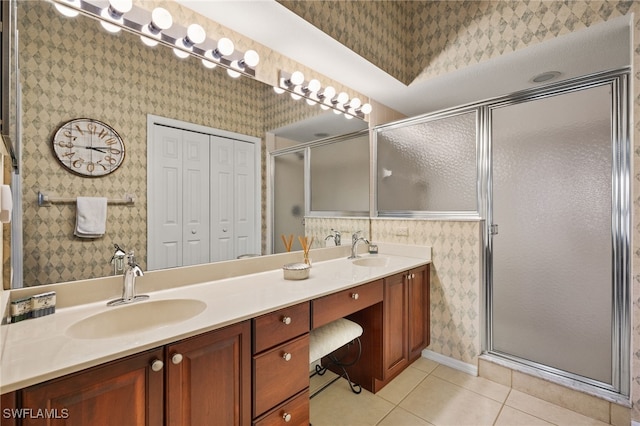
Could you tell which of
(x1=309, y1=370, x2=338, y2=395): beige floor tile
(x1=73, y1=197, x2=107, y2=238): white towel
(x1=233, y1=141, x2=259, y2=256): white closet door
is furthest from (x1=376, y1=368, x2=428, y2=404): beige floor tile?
(x1=73, y1=197, x2=107, y2=238): white towel

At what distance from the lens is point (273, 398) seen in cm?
125

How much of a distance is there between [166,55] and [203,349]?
1.43 metres

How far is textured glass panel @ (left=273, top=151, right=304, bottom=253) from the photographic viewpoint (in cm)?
198

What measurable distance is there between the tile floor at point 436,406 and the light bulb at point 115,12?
7.42ft

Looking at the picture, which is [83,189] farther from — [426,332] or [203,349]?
[426,332]

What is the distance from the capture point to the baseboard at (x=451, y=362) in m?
2.15

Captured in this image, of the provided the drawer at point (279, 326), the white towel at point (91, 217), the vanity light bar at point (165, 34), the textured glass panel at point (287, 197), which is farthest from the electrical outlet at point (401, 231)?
the white towel at point (91, 217)

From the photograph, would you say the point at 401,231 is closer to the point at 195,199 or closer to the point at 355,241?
the point at 355,241

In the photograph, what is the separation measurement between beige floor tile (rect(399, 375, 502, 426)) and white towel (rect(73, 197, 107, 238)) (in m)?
1.93

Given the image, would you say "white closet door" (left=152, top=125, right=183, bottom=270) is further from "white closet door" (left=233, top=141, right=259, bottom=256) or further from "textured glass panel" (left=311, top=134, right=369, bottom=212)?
"textured glass panel" (left=311, top=134, right=369, bottom=212)

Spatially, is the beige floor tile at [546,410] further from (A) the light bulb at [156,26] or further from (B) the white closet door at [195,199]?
(A) the light bulb at [156,26]

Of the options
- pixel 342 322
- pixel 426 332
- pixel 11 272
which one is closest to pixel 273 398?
pixel 342 322

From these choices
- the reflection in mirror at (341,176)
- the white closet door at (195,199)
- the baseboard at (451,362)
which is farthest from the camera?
the reflection in mirror at (341,176)

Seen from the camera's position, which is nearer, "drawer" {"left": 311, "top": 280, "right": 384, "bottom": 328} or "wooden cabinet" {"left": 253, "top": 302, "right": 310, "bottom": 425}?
"wooden cabinet" {"left": 253, "top": 302, "right": 310, "bottom": 425}
